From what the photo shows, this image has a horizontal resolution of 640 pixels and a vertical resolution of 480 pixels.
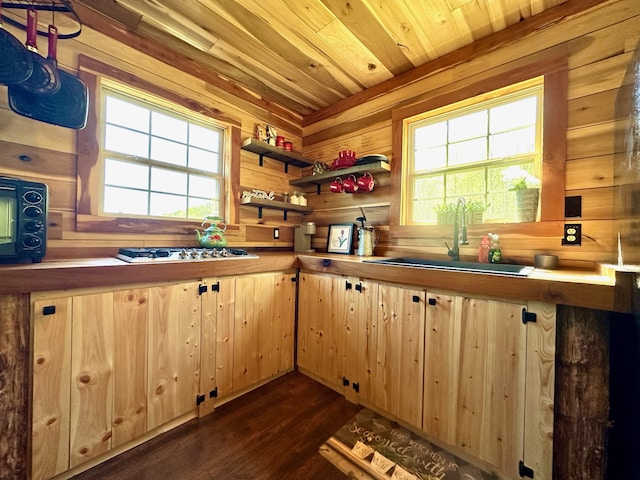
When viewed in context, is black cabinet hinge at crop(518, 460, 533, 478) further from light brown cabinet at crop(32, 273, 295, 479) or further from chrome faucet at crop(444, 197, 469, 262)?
light brown cabinet at crop(32, 273, 295, 479)

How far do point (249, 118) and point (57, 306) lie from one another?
2119 mm

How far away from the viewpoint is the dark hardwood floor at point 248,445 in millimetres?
1311

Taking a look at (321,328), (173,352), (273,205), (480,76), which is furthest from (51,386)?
(480,76)

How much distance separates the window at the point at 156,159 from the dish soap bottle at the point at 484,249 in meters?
2.18

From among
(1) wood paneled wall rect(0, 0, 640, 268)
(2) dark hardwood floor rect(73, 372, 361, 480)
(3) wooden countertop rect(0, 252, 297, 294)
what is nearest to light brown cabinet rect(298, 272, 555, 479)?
(2) dark hardwood floor rect(73, 372, 361, 480)

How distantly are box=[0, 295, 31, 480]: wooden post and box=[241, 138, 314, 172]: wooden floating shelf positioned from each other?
73.5 inches

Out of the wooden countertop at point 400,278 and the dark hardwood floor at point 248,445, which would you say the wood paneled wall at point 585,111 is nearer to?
the wooden countertop at point 400,278

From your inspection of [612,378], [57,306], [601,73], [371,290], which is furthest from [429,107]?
[57,306]

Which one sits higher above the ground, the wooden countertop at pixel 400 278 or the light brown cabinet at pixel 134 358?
the wooden countertop at pixel 400 278

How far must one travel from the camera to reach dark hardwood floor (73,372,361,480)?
51.6 inches

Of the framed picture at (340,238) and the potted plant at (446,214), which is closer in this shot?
the potted plant at (446,214)

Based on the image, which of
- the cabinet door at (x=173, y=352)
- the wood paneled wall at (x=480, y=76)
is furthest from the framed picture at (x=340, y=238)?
the cabinet door at (x=173, y=352)

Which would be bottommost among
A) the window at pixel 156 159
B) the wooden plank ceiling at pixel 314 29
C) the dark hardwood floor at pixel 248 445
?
the dark hardwood floor at pixel 248 445

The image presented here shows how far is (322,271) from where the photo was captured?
207 cm
